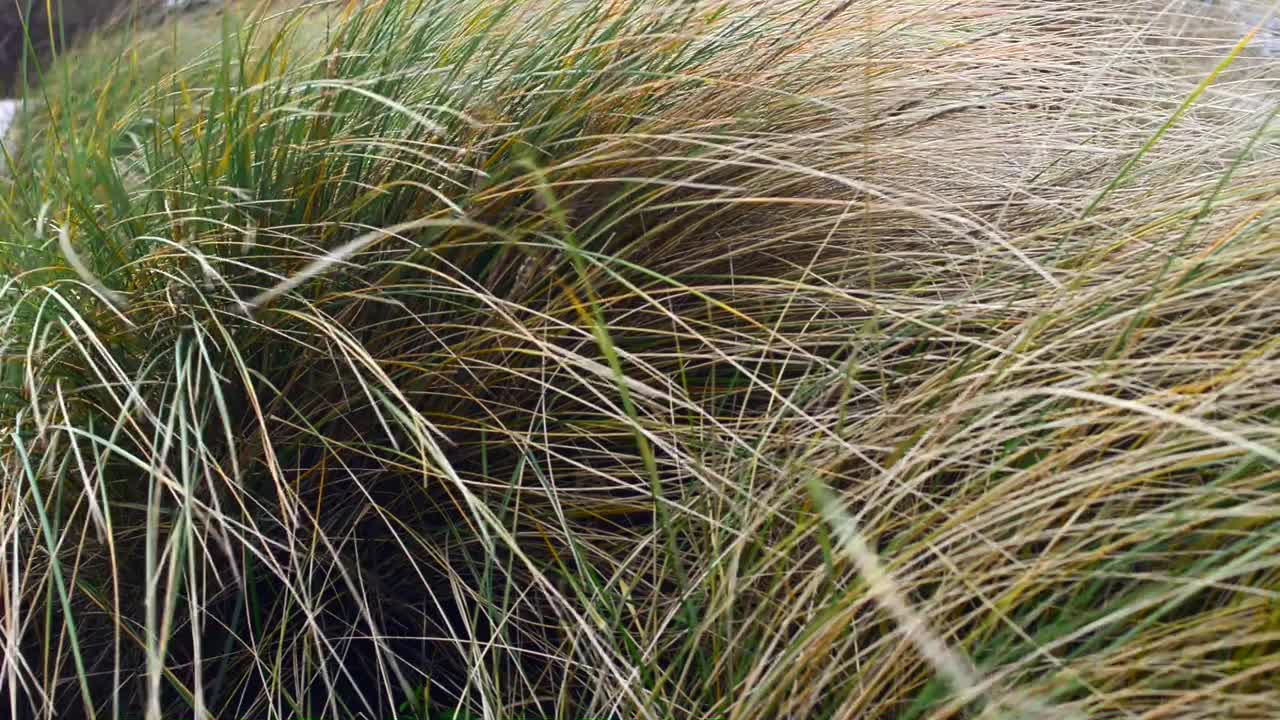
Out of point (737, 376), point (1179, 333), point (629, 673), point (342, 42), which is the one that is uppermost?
point (342, 42)

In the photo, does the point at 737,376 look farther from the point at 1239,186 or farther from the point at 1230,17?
the point at 1230,17

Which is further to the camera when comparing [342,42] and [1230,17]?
[1230,17]

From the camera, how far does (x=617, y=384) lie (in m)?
0.84

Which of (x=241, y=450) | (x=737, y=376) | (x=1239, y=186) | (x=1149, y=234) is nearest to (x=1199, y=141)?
(x=1239, y=186)

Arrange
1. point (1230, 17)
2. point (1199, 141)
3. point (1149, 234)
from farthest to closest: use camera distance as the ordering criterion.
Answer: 1. point (1230, 17)
2. point (1199, 141)
3. point (1149, 234)

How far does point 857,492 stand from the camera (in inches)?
35.9

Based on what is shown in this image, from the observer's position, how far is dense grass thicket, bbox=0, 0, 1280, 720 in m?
0.83

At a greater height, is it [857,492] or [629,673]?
[857,492]

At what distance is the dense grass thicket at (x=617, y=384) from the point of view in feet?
2.73

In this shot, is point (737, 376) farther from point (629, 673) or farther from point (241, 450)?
point (241, 450)

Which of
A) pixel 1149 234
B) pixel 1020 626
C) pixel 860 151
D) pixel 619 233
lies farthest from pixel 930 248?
pixel 1020 626

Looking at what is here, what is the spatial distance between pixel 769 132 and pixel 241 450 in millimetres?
703

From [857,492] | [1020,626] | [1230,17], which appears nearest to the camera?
[1020,626]

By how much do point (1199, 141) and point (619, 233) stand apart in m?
0.78
